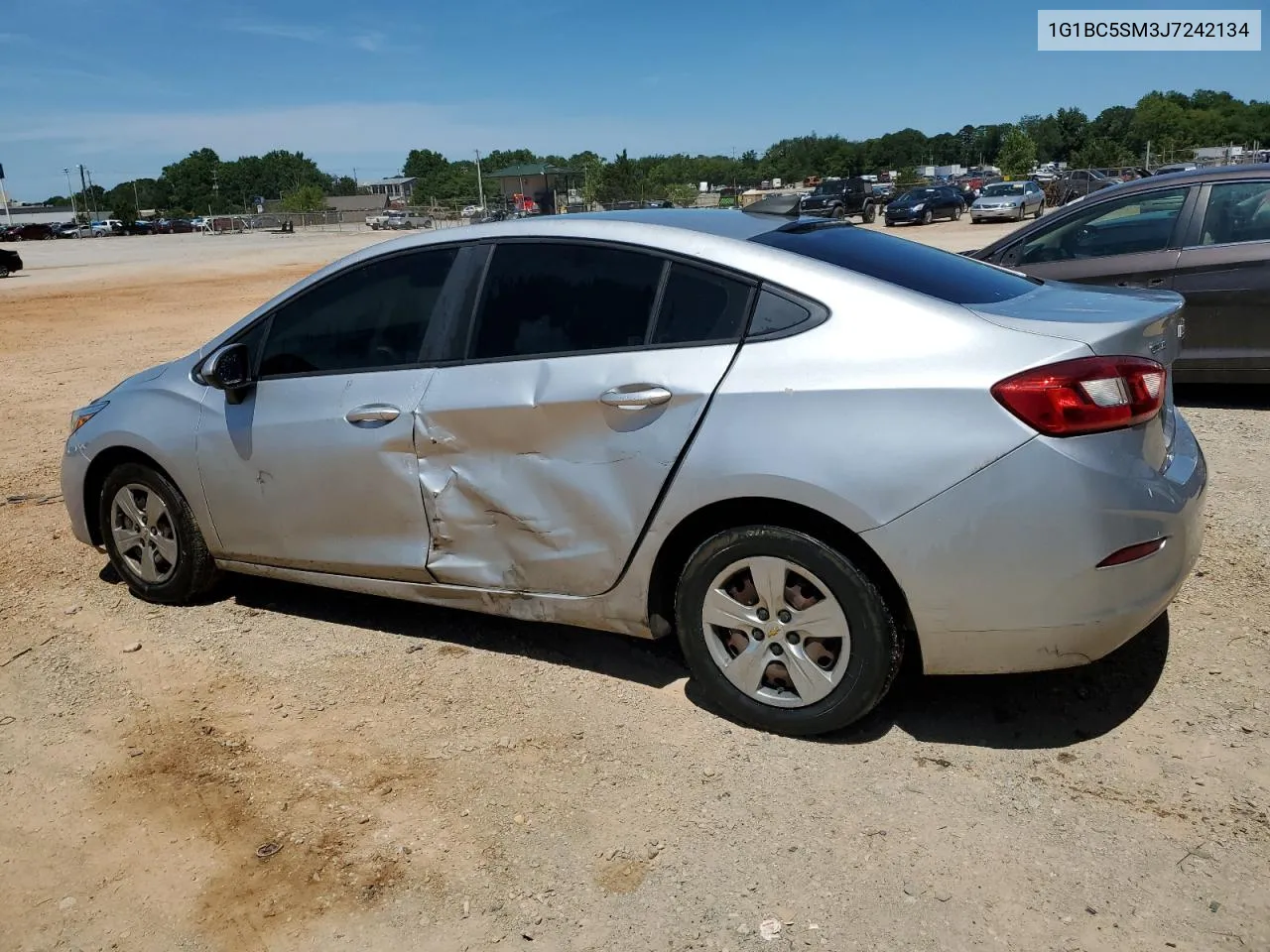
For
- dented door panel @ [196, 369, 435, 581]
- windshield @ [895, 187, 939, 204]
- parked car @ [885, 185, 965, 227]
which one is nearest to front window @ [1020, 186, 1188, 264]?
dented door panel @ [196, 369, 435, 581]

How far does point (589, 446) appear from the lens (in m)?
3.52

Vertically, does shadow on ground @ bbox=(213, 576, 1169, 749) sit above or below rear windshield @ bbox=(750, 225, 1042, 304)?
below

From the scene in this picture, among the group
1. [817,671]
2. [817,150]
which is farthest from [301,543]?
[817,150]

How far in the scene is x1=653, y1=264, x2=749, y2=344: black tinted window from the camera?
338 centimetres

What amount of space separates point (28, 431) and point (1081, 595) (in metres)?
8.88

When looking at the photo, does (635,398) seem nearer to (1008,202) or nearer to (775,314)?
(775,314)

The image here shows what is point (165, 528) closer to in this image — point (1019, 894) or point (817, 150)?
point (1019, 894)

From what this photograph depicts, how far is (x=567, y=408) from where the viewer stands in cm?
354

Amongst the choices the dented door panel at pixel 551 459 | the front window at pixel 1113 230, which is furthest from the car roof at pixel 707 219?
the front window at pixel 1113 230

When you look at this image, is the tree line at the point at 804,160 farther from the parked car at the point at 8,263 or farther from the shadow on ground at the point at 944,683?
the shadow on ground at the point at 944,683

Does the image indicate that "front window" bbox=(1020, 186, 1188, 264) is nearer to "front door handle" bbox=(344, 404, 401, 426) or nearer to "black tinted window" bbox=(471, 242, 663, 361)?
"black tinted window" bbox=(471, 242, 663, 361)

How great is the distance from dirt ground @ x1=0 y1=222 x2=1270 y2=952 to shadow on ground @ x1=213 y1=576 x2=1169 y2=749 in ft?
0.04

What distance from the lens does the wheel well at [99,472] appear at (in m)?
4.73

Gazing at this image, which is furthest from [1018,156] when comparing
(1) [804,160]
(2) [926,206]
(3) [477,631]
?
(3) [477,631]
